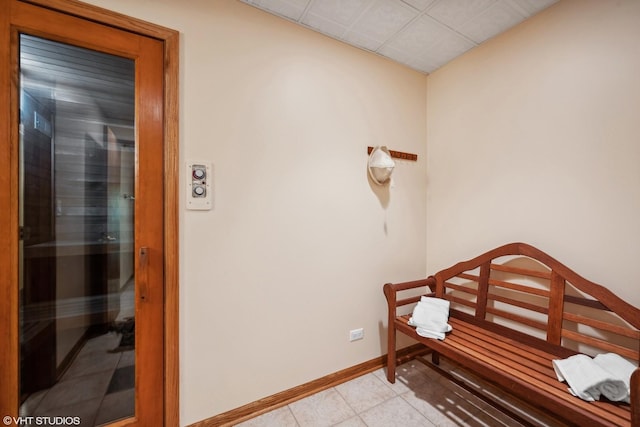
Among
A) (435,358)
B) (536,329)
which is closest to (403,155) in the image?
(536,329)

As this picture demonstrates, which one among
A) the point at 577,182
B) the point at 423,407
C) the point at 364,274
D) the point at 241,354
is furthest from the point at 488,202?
the point at 241,354

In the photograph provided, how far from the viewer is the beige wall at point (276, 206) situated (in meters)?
1.47

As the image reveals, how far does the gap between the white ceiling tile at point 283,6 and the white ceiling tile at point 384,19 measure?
41 centimetres

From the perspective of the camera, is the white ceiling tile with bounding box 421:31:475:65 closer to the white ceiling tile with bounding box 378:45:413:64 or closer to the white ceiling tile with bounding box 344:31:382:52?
the white ceiling tile with bounding box 378:45:413:64

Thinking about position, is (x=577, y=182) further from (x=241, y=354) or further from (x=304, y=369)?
(x=241, y=354)

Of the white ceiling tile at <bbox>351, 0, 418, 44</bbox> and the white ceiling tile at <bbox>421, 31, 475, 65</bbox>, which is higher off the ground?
the white ceiling tile at <bbox>421, 31, 475, 65</bbox>

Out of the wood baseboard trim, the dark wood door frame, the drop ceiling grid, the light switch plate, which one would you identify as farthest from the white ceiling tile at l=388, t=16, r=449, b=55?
the wood baseboard trim

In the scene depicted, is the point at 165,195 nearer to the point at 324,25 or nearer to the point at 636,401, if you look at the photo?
the point at 324,25

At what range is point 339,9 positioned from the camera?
1638 mm

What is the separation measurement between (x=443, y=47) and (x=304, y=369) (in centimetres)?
277

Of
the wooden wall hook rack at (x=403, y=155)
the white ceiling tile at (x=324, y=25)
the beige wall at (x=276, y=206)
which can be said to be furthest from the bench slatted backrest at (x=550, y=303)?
the white ceiling tile at (x=324, y=25)

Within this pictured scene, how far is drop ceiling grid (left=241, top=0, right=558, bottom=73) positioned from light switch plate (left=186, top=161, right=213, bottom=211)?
111 centimetres

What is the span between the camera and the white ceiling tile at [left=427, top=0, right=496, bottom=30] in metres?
1.59

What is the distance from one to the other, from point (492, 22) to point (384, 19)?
788mm
